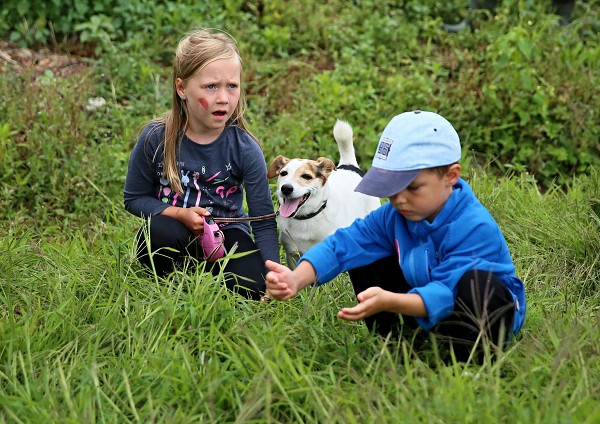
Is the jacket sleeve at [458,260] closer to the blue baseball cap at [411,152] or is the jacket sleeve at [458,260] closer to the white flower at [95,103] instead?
the blue baseball cap at [411,152]

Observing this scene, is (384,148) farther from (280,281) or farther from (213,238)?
(213,238)

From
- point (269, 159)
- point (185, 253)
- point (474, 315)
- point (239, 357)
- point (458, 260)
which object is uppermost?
point (458, 260)

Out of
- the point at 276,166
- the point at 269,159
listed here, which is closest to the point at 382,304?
the point at 276,166

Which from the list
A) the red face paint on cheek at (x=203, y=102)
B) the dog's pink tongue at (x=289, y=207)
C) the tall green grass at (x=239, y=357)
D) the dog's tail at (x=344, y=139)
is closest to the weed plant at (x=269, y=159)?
the tall green grass at (x=239, y=357)

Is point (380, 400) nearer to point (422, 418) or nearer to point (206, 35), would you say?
point (422, 418)

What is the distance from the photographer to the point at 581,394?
7.35 ft

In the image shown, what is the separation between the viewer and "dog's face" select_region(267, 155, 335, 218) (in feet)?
11.8

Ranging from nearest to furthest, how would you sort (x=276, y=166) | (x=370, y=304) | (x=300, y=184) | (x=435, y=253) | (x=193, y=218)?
(x=370, y=304), (x=435, y=253), (x=193, y=218), (x=300, y=184), (x=276, y=166)

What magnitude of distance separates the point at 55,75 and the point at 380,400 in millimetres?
4416

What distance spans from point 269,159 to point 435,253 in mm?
2604

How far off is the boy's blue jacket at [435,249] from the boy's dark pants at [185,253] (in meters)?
0.62

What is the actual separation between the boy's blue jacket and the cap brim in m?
0.19

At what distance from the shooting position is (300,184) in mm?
3605

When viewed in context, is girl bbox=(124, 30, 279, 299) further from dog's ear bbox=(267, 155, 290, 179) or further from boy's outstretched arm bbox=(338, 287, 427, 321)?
boy's outstretched arm bbox=(338, 287, 427, 321)
